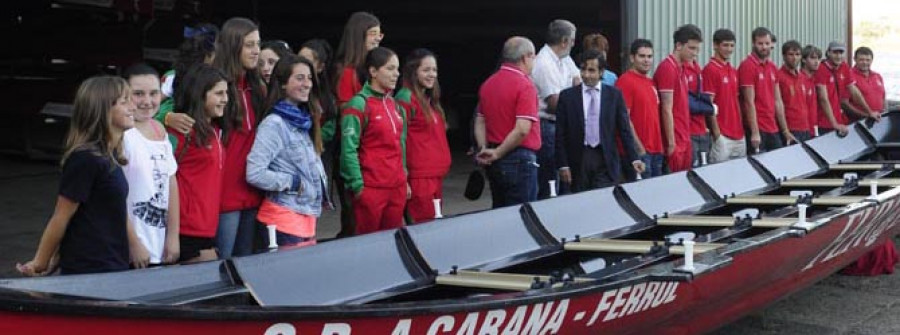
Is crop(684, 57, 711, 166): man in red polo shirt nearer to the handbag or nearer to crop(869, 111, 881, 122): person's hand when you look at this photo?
the handbag

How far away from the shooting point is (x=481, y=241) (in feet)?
20.9

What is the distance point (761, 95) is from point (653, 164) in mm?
2132

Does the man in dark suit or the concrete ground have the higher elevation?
the man in dark suit

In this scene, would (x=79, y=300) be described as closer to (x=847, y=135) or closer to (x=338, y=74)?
(x=338, y=74)

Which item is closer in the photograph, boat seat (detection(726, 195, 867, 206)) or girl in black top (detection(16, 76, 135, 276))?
girl in black top (detection(16, 76, 135, 276))

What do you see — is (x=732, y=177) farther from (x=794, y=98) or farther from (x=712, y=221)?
(x=794, y=98)

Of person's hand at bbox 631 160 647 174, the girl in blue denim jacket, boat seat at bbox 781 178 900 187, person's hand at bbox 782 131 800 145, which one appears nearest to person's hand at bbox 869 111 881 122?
person's hand at bbox 782 131 800 145

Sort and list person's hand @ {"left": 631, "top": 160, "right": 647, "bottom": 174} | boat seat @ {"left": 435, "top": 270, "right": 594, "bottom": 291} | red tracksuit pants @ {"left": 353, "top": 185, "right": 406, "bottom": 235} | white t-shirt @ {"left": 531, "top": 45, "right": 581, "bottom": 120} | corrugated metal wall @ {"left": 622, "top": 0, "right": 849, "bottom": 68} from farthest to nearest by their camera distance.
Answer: corrugated metal wall @ {"left": 622, "top": 0, "right": 849, "bottom": 68}
white t-shirt @ {"left": 531, "top": 45, "right": 581, "bottom": 120}
person's hand @ {"left": 631, "top": 160, "right": 647, "bottom": 174}
red tracksuit pants @ {"left": 353, "top": 185, "right": 406, "bottom": 235}
boat seat @ {"left": 435, "top": 270, "right": 594, "bottom": 291}

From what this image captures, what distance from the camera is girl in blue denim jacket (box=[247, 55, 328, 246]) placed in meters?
5.51

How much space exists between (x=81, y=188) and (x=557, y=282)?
207 cm

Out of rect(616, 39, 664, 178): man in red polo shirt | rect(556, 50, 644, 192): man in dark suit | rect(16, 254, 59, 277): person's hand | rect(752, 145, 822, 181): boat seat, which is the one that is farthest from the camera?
rect(752, 145, 822, 181): boat seat

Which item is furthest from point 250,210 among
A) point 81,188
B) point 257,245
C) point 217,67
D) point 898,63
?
point 898,63

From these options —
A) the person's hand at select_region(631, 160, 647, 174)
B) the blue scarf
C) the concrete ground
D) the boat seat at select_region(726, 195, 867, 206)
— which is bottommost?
the concrete ground

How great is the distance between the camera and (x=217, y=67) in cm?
555
